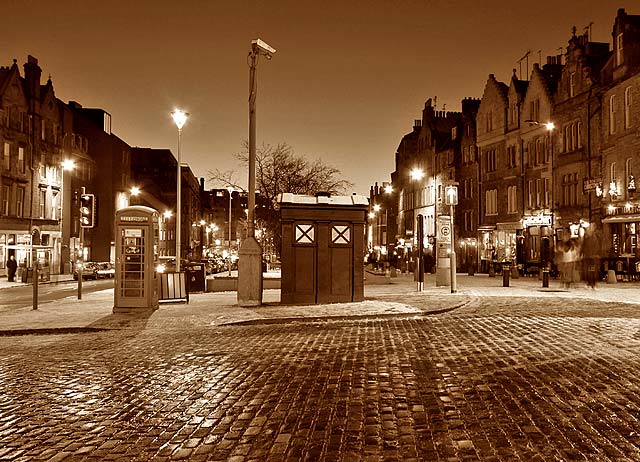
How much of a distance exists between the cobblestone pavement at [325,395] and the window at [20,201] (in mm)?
41796

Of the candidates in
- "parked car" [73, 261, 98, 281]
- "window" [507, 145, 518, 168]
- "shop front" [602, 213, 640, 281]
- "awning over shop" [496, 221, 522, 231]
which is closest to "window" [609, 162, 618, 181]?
"shop front" [602, 213, 640, 281]

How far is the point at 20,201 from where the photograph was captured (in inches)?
2045

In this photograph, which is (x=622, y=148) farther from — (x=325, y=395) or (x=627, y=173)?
(x=325, y=395)

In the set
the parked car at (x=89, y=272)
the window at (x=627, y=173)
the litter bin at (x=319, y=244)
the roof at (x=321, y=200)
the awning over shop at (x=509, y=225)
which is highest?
the window at (x=627, y=173)

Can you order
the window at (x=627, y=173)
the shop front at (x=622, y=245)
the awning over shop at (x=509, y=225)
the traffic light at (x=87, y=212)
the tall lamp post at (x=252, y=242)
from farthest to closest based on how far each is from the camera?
the awning over shop at (x=509, y=225), the window at (x=627, y=173), the shop front at (x=622, y=245), the traffic light at (x=87, y=212), the tall lamp post at (x=252, y=242)

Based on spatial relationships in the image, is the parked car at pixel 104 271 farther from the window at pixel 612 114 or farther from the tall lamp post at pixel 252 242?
the window at pixel 612 114

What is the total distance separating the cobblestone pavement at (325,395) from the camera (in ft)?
18.8

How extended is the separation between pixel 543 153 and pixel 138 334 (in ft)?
128

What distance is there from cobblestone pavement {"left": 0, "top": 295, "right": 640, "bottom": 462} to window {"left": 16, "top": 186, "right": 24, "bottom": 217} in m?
41.8

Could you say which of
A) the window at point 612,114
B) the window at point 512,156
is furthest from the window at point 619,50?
the window at point 512,156

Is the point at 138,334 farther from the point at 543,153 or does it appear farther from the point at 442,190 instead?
the point at 442,190

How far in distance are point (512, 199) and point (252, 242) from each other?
36.8m

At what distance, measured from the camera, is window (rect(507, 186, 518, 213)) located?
50256 millimetres

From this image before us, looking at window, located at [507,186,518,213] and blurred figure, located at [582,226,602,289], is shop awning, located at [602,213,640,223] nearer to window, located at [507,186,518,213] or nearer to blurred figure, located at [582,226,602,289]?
blurred figure, located at [582,226,602,289]
